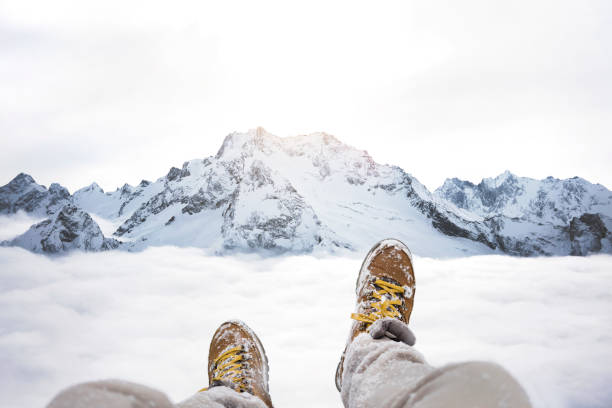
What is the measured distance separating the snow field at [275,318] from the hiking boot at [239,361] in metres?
1.67

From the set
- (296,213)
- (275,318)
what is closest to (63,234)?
(296,213)

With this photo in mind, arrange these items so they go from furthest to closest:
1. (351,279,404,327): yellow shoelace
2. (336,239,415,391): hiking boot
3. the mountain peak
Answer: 1. the mountain peak
2. (336,239,415,391): hiking boot
3. (351,279,404,327): yellow shoelace

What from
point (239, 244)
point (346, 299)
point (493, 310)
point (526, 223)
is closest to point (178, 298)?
point (239, 244)

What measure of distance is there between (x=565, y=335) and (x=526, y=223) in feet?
148

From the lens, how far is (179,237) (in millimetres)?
55219

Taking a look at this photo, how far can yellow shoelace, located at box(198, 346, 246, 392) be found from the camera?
9.93 ft

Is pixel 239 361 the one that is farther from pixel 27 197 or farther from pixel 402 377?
pixel 27 197

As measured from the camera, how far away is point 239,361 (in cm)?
343

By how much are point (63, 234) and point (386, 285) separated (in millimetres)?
41929

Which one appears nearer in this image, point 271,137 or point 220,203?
point 220,203

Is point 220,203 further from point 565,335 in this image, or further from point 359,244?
point 565,335

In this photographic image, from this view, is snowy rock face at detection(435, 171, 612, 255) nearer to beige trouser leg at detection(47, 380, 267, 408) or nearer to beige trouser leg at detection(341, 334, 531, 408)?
beige trouser leg at detection(341, 334, 531, 408)

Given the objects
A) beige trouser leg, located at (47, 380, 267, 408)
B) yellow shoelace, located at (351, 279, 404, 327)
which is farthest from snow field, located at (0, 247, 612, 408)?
beige trouser leg, located at (47, 380, 267, 408)

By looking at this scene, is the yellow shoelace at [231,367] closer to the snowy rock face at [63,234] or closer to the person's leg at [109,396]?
the person's leg at [109,396]
